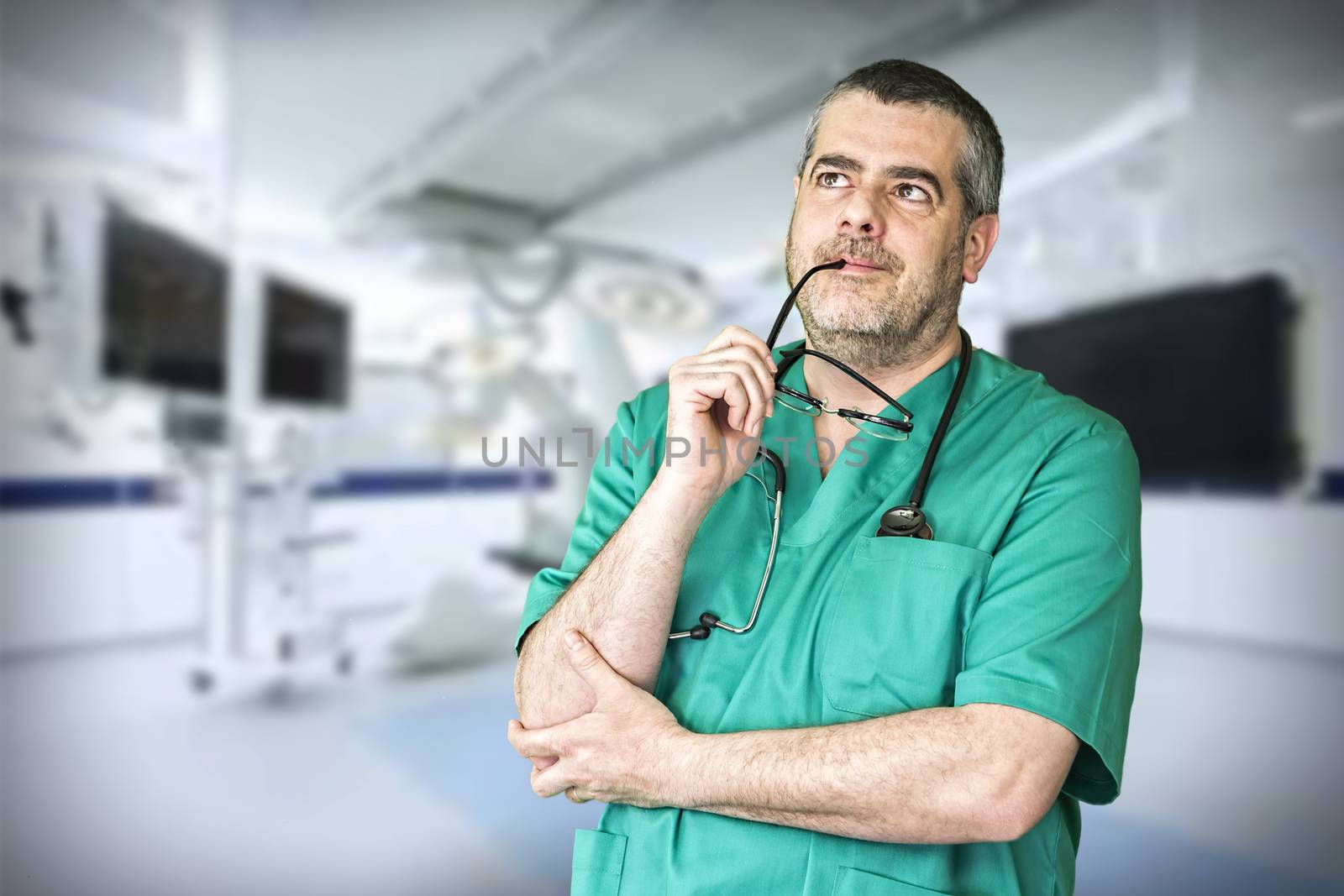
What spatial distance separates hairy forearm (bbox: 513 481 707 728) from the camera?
88 centimetres

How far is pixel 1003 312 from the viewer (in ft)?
9.29

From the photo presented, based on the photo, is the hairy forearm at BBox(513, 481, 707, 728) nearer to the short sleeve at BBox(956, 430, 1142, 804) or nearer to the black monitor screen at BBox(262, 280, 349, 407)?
the short sleeve at BBox(956, 430, 1142, 804)

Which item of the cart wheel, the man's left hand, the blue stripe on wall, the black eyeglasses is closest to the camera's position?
the man's left hand

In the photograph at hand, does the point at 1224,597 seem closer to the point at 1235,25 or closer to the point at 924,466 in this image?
the point at 1235,25

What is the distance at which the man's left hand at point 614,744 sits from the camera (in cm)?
85

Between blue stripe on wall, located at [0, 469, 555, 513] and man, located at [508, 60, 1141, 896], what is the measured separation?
6.41 ft

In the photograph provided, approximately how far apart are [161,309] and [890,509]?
7.50ft

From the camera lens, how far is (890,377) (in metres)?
1.04

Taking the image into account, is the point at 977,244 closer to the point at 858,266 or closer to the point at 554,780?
the point at 858,266

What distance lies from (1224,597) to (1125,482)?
2.30 metres

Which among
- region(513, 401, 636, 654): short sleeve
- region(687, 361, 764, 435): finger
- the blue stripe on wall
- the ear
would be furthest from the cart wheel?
the ear

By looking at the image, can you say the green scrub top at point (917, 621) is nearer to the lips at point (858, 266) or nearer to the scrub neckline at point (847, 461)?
the scrub neckline at point (847, 461)

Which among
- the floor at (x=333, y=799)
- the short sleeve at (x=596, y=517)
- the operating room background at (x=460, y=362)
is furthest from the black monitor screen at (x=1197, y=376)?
the short sleeve at (x=596, y=517)

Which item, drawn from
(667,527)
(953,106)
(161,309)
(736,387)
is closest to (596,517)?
(667,527)
